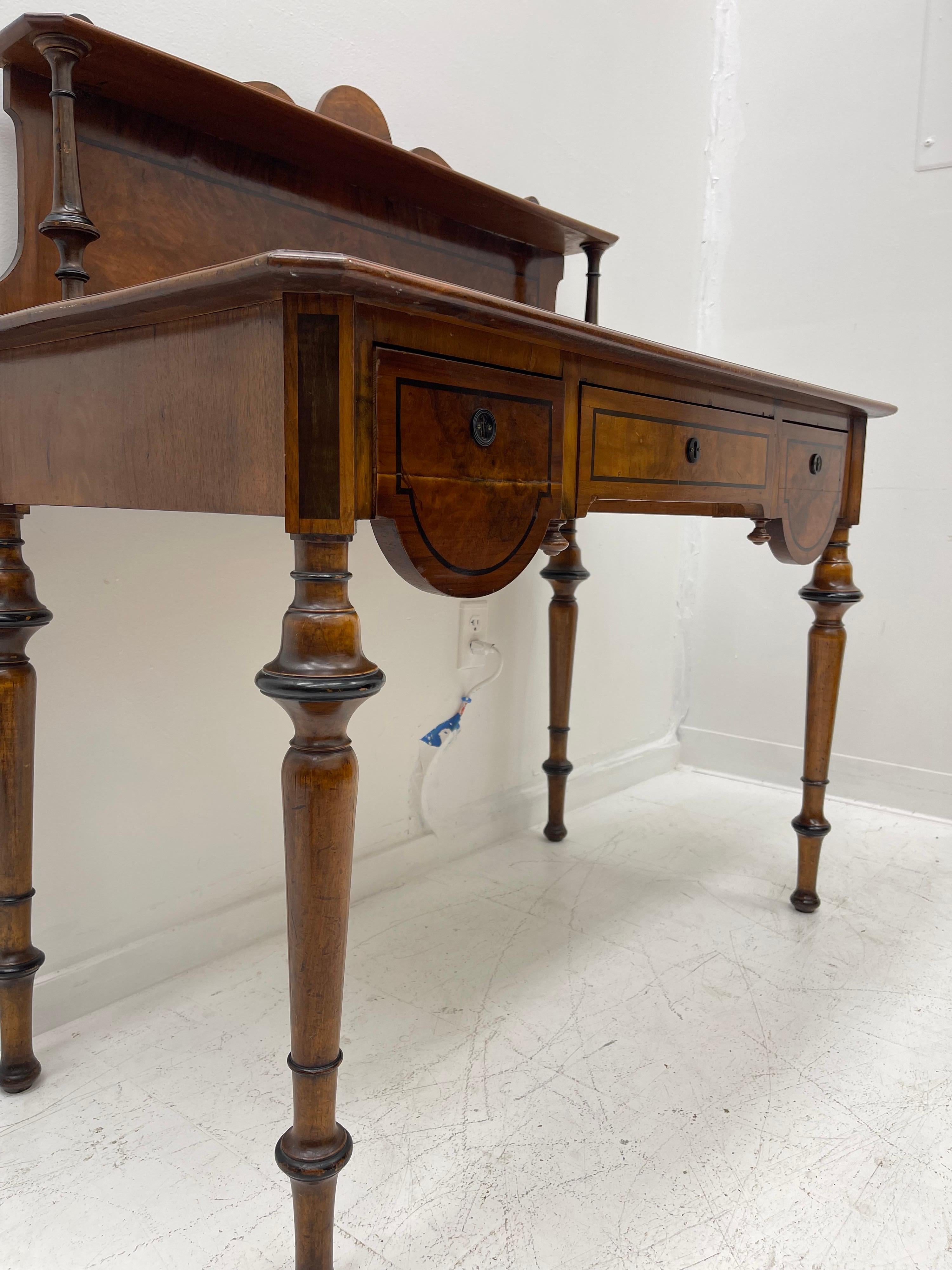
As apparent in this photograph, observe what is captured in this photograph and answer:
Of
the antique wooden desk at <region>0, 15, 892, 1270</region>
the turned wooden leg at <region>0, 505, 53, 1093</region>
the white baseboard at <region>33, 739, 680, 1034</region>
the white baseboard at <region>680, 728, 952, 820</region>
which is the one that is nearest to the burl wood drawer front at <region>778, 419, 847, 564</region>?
the antique wooden desk at <region>0, 15, 892, 1270</region>

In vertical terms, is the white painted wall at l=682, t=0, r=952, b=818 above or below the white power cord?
above

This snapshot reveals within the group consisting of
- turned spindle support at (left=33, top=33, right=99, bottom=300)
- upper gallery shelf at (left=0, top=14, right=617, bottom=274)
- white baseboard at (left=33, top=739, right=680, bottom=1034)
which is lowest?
white baseboard at (left=33, top=739, right=680, bottom=1034)

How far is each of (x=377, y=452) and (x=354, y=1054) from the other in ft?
2.64

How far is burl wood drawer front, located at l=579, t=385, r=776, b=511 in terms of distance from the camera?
101cm

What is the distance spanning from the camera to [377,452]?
0.73 meters

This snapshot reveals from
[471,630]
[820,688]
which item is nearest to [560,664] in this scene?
[471,630]

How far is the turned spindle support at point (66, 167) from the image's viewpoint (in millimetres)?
950

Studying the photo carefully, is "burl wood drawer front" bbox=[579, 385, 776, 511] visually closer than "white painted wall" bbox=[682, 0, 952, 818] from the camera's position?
Yes

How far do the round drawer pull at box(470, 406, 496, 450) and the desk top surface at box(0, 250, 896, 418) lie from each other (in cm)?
7

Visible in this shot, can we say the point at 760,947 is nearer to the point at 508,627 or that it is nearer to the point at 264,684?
the point at 508,627

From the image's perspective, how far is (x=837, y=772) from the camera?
2.31m

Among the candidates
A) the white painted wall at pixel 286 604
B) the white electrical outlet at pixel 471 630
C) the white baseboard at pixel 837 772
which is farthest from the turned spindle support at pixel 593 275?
the white baseboard at pixel 837 772

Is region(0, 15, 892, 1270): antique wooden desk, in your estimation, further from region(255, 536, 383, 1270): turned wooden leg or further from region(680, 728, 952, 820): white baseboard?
region(680, 728, 952, 820): white baseboard

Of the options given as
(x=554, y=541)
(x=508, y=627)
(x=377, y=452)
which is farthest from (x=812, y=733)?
(x=377, y=452)
